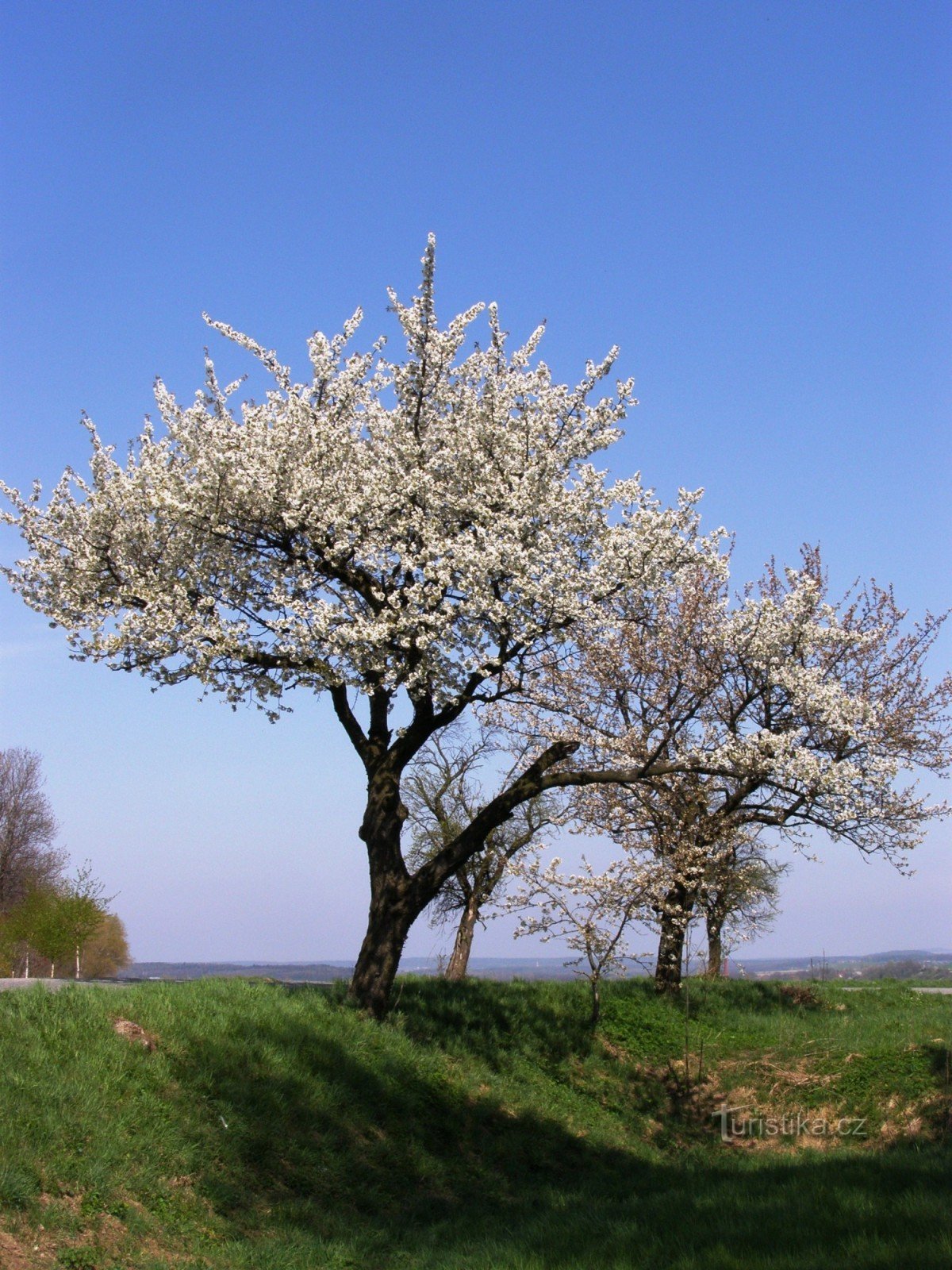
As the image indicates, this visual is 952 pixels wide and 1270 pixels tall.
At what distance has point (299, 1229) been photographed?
11734mm

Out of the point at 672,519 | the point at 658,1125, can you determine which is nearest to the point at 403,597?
the point at 672,519

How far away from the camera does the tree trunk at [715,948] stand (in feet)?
109

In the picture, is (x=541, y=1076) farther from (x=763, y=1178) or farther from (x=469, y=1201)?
(x=763, y=1178)

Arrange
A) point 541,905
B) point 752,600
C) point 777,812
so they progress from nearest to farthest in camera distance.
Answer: point 541,905
point 777,812
point 752,600

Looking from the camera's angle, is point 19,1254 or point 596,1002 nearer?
point 19,1254

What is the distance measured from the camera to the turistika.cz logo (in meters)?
18.9

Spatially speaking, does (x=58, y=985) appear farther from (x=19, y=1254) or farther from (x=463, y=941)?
(x=463, y=941)

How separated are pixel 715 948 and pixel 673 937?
12.8 meters

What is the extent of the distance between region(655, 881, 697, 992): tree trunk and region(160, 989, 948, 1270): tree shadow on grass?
222 inches

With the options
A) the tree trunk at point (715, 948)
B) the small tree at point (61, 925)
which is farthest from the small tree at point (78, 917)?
the tree trunk at point (715, 948)

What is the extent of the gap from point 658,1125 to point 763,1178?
858 cm

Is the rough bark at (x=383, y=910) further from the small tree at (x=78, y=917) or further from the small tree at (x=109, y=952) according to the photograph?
the small tree at (x=109, y=952)

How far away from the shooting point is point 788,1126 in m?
Result: 19.4

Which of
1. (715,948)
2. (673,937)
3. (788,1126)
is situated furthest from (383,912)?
(715,948)
